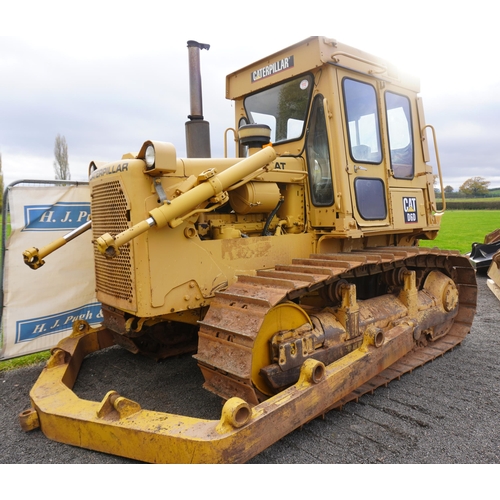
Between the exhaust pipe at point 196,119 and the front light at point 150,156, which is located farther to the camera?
the exhaust pipe at point 196,119

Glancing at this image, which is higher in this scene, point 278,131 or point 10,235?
point 278,131

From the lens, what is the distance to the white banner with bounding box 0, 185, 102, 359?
466 centimetres

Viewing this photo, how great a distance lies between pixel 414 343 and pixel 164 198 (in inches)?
113

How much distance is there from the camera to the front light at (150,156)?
302 cm

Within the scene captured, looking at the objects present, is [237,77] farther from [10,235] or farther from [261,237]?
[10,235]

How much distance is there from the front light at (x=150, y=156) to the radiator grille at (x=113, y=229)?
0.31 m

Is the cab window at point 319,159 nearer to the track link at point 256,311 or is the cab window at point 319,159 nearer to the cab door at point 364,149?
the cab door at point 364,149

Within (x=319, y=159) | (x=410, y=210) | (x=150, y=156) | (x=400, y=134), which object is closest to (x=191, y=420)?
(x=150, y=156)

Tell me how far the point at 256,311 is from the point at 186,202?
0.93m

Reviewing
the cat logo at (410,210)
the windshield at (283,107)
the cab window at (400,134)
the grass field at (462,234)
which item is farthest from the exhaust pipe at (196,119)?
the grass field at (462,234)

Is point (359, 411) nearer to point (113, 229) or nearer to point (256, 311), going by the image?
point (256, 311)

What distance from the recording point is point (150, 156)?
3045mm

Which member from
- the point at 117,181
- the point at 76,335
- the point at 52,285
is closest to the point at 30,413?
the point at 76,335
